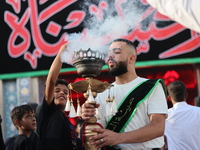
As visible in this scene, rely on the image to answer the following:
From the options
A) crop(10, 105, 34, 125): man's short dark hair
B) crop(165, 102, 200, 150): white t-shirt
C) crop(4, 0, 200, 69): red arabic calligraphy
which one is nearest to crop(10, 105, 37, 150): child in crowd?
crop(10, 105, 34, 125): man's short dark hair

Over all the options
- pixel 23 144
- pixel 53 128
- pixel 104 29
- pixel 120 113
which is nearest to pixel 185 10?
pixel 104 29

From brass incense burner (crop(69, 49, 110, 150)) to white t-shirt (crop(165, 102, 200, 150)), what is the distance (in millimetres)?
1720

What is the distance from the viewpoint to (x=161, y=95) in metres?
2.72

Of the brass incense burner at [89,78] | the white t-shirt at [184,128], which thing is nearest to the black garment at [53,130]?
the brass incense burner at [89,78]

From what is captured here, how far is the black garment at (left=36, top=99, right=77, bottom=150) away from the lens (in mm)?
2949

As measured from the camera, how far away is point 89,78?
2574 millimetres

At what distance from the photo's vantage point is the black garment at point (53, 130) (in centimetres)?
295

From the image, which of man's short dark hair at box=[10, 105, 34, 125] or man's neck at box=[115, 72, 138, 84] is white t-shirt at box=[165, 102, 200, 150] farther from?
man's short dark hair at box=[10, 105, 34, 125]

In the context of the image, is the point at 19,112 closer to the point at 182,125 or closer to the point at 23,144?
the point at 23,144

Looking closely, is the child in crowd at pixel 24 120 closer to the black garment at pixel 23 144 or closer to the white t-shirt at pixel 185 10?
the black garment at pixel 23 144

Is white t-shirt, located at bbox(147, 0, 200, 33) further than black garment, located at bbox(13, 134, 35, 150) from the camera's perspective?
No

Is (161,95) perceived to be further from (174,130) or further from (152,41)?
(152,41)

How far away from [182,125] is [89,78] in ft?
5.92

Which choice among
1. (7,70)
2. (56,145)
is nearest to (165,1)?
(56,145)
